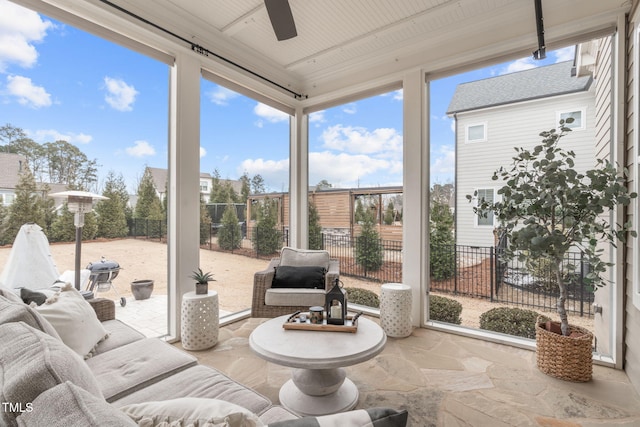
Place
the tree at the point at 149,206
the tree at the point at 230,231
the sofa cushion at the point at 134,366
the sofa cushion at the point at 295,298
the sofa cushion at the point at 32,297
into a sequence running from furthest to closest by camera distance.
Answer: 1. the tree at the point at 230,231
2. the sofa cushion at the point at 295,298
3. the tree at the point at 149,206
4. the sofa cushion at the point at 32,297
5. the sofa cushion at the point at 134,366

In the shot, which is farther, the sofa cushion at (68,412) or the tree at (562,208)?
the tree at (562,208)

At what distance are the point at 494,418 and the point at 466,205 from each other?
83.3 inches

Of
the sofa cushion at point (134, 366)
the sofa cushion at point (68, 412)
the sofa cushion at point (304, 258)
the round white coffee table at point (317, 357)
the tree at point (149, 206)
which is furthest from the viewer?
the sofa cushion at point (304, 258)

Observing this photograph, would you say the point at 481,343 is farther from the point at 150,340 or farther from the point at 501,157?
the point at 150,340

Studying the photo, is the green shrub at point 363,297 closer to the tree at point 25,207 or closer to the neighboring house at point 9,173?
the tree at point 25,207

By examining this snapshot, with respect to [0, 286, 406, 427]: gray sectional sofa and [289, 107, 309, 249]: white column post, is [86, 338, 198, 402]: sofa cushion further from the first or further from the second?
[289, 107, 309, 249]: white column post

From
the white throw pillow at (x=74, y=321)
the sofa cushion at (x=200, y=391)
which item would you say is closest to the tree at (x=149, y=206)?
the white throw pillow at (x=74, y=321)

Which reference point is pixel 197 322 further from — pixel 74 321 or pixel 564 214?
pixel 564 214

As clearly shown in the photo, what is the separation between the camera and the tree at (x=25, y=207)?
2412 mm

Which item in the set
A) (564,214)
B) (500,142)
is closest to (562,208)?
(564,214)

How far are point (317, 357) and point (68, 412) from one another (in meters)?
1.37

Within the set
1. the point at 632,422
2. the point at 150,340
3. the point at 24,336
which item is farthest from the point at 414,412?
the point at 24,336

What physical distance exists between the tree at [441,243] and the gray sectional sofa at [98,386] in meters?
2.78

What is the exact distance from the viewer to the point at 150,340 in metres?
1.96
